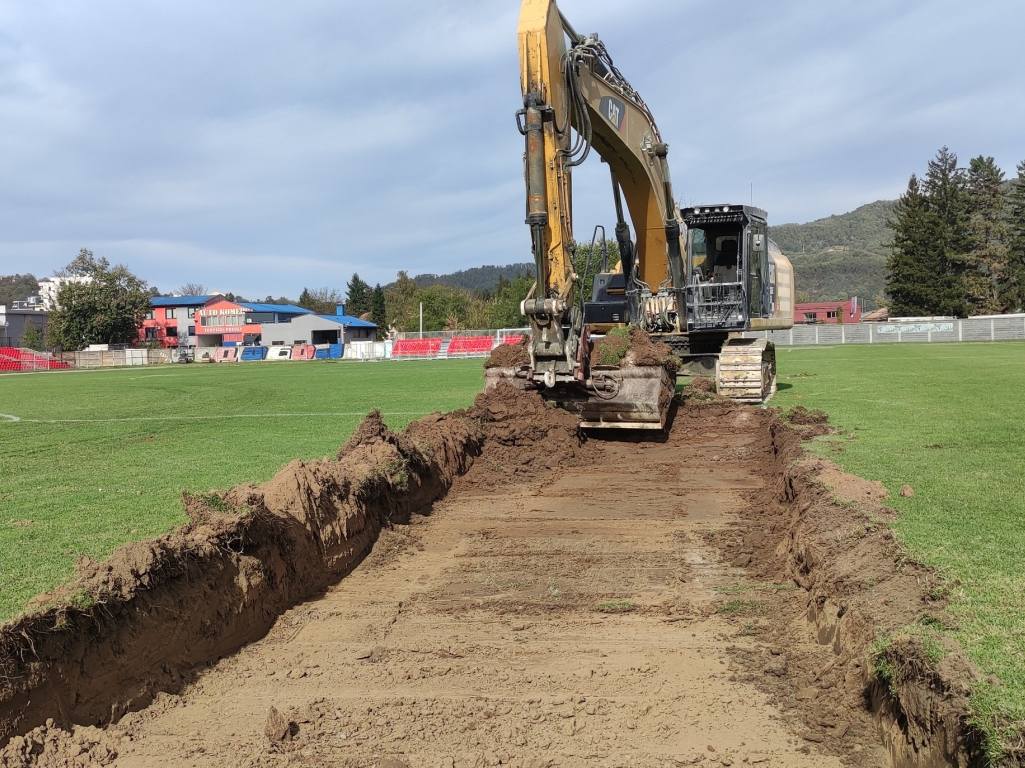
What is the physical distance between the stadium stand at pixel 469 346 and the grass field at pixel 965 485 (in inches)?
1672

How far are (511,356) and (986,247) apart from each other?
74.6m

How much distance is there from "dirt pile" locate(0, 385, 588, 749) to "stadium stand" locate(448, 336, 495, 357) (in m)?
50.0

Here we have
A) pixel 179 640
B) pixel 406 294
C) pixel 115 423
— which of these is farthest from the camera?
pixel 406 294

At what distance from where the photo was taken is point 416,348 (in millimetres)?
60688

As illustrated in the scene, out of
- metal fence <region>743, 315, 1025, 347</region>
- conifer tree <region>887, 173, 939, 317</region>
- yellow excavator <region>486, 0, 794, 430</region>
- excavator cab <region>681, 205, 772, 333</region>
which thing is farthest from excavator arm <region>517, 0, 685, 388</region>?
conifer tree <region>887, 173, 939, 317</region>

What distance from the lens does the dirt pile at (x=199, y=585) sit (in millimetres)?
4332

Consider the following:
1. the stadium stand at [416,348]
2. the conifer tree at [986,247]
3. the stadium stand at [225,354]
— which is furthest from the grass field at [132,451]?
the conifer tree at [986,247]

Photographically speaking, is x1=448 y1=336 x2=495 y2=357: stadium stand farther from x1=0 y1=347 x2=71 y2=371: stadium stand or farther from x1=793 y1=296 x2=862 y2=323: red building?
x1=793 y1=296 x2=862 y2=323: red building

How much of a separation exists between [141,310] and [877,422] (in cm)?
8004

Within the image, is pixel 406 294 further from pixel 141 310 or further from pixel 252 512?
pixel 252 512

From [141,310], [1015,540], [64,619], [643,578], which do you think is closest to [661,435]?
[643,578]

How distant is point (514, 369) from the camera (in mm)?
12578

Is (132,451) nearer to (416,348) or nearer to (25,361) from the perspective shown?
(416,348)

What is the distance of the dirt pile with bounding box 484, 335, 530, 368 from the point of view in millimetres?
12828
